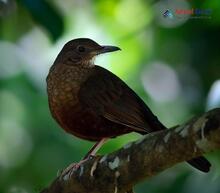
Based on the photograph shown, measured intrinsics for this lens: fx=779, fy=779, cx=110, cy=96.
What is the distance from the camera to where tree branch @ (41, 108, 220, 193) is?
4.08 m

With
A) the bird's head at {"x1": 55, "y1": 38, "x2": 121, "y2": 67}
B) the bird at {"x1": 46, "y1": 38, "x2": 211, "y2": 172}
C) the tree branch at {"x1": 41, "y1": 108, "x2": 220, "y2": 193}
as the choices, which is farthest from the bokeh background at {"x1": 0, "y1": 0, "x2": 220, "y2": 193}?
the tree branch at {"x1": 41, "y1": 108, "x2": 220, "y2": 193}

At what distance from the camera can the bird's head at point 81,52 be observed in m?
6.07

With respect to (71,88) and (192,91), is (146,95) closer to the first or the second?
(192,91)

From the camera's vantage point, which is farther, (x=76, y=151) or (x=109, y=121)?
(x=76, y=151)

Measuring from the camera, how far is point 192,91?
798 cm

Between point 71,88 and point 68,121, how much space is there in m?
0.26

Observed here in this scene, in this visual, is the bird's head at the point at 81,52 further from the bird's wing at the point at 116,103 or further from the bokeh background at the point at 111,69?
the bokeh background at the point at 111,69

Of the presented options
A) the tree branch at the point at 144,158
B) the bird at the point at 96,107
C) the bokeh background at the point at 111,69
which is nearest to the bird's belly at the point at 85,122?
the bird at the point at 96,107

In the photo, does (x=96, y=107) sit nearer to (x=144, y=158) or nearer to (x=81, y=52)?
(x=81, y=52)

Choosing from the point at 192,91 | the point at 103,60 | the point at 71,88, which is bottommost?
the point at 192,91

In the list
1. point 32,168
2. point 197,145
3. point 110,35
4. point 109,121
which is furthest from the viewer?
point 110,35

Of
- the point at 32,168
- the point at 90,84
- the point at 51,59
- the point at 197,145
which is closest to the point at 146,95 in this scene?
the point at 51,59

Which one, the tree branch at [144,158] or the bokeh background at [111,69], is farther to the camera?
the bokeh background at [111,69]

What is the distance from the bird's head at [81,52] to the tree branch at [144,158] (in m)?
1.20
